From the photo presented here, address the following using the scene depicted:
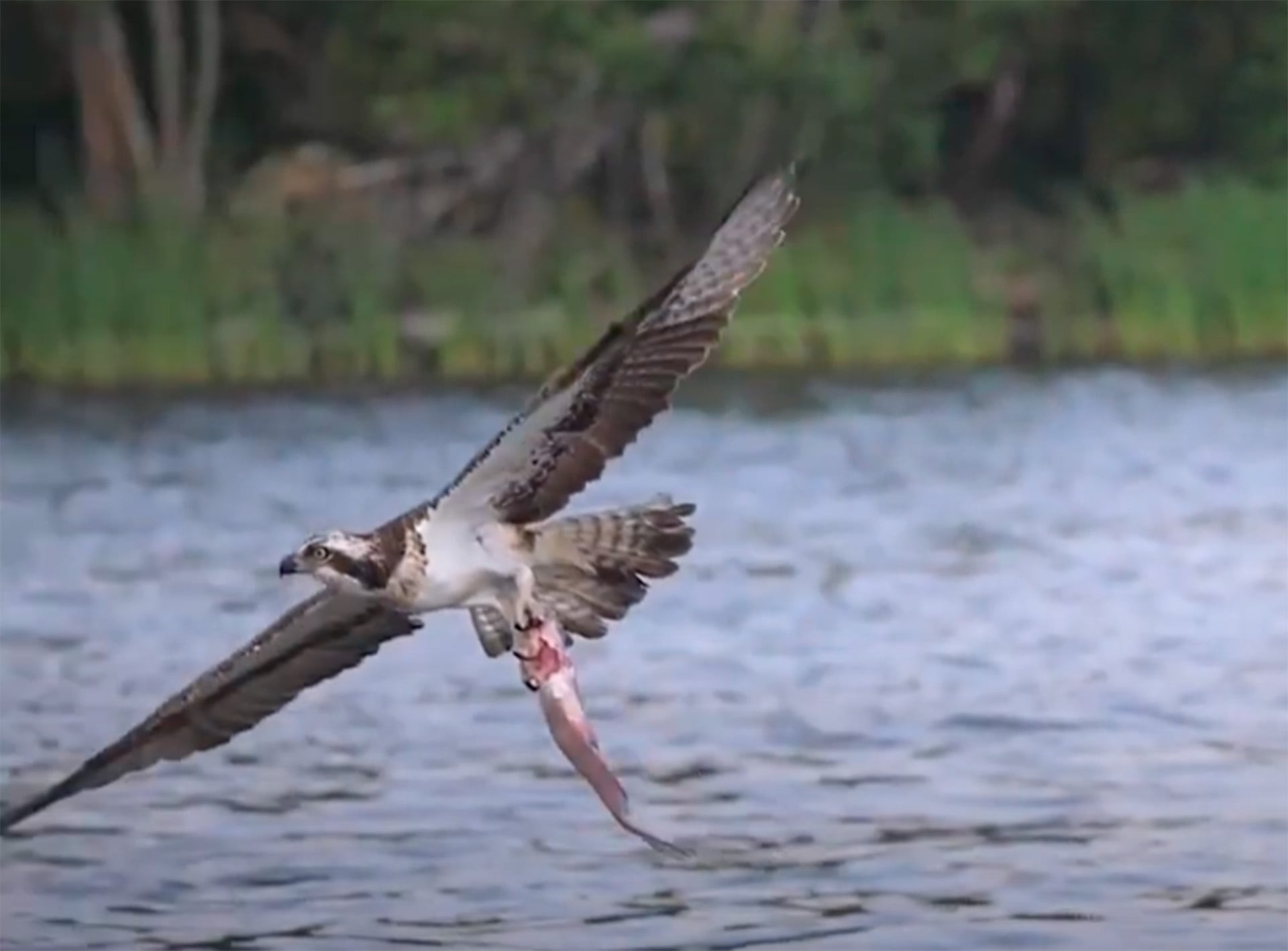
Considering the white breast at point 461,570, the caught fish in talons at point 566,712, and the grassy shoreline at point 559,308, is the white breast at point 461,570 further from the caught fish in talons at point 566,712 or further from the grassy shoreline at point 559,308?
the grassy shoreline at point 559,308

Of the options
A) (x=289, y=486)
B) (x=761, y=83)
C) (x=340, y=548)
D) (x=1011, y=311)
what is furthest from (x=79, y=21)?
(x=340, y=548)

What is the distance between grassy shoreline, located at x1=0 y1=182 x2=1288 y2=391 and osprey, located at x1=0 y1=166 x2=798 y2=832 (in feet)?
60.0

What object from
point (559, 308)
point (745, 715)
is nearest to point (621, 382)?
point (745, 715)

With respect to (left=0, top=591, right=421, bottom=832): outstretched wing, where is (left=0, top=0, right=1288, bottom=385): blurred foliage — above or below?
above

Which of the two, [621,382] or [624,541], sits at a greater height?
[621,382]

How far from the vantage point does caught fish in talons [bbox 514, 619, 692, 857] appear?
6.60 meters

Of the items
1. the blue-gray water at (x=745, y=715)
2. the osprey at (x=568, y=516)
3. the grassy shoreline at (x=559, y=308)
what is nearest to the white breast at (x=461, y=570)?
the osprey at (x=568, y=516)

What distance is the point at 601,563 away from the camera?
748cm

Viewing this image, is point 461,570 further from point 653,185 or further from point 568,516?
point 653,185

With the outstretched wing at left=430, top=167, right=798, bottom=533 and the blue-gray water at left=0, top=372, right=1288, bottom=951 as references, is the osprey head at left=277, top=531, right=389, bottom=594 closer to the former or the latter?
the outstretched wing at left=430, top=167, right=798, bottom=533

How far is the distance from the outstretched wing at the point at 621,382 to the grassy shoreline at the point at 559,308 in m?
18.3

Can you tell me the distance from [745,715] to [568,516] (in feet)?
23.2

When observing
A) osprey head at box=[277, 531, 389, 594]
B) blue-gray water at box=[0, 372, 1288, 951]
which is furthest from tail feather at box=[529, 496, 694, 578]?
blue-gray water at box=[0, 372, 1288, 951]

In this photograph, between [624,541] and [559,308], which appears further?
[559,308]
